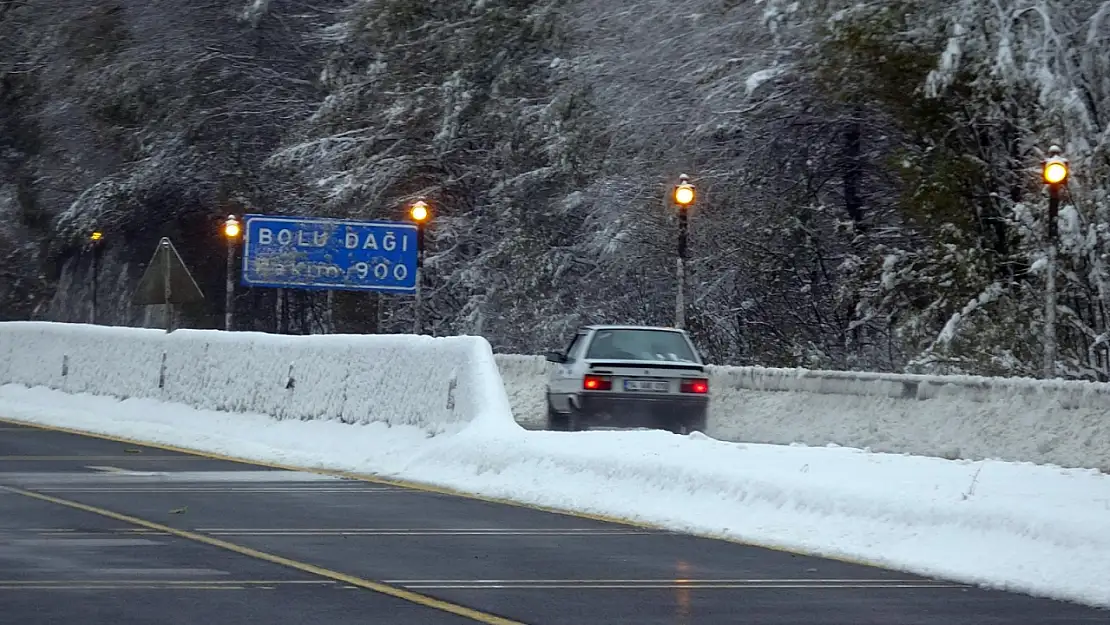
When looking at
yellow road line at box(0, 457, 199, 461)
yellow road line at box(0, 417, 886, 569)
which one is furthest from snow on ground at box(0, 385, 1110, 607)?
yellow road line at box(0, 457, 199, 461)

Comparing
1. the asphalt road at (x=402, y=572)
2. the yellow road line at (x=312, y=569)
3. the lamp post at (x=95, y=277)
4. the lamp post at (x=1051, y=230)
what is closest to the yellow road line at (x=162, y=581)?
the asphalt road at (x=402, y=572)

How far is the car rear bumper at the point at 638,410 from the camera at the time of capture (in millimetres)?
23797

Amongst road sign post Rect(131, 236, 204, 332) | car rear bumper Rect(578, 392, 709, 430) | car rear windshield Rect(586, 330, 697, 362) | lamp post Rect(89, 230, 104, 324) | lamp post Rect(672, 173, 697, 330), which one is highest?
lamp post Rect(89, 230, 104, 324)

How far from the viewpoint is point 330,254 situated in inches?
1547

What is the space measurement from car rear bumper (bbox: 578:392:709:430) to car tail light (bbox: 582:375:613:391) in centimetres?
7

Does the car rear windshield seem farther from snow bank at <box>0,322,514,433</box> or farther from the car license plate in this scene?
snow bank at <box>0,322,514,433</box>

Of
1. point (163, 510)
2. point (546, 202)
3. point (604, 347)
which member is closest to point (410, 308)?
point (546, 202)

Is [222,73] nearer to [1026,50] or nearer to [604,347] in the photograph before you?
[1026,50]

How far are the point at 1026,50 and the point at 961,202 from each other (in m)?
3.12

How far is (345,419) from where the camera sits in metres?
23.6

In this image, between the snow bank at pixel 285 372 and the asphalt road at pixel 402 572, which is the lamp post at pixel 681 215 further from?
the asphalt road at pixel 402 572

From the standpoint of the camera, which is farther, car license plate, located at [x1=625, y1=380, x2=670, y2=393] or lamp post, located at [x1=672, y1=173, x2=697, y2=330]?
lamp post, located at [x1=672, y1=173, x2=697, y2=330]

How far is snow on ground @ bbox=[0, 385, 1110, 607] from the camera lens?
1263 cm

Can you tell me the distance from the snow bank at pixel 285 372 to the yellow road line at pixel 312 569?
578 cm
